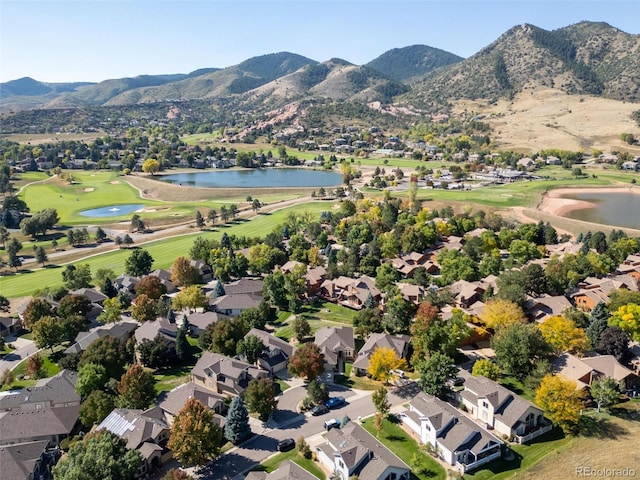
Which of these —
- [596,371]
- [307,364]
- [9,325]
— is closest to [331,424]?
[307,364]

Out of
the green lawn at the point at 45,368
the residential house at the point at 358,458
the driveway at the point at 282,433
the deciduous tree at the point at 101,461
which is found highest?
the deciduous tree at the point at 101,461

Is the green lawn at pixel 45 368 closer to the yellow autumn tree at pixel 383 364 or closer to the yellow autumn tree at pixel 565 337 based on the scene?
the yellow autumn tree at pixel 383 364

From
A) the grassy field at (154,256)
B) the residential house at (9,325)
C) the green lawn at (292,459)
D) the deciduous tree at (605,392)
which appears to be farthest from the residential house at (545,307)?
the residential house at (9,325)

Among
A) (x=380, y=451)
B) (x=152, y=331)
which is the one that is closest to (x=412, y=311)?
(x=380, y=451)

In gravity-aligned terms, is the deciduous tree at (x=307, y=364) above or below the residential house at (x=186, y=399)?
above

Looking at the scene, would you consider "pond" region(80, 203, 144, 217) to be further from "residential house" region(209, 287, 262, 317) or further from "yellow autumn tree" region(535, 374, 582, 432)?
"yellow autumn tree" region(535, 374, 582, 432)

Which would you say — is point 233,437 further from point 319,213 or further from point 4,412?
point 319,213

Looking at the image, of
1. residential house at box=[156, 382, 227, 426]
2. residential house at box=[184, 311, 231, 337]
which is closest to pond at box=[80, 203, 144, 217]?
residential house at box=[184, 311, 231, 337]

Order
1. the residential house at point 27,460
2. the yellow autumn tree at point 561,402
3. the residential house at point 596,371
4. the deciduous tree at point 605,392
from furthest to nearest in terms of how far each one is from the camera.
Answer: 1. the residential house at point 596,371
2. the deciduous tree at point 605,392
3. the yellow autumn tree at point 561,402
4. the residential house at point 27,460

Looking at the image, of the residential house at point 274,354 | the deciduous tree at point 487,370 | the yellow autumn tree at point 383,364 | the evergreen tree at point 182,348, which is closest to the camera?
the deciduous tree at point 487,370
